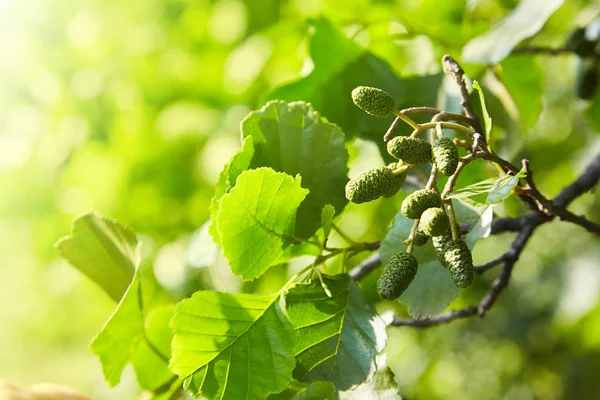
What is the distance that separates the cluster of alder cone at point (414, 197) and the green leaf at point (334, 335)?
57 mm

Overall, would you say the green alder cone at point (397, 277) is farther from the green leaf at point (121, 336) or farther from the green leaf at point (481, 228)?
the green leaf at point (121, 336)

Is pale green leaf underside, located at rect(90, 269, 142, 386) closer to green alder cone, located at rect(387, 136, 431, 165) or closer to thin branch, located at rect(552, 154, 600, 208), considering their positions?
green alder cone, located at rect(387, 136, 431, 165)

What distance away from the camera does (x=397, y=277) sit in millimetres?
327

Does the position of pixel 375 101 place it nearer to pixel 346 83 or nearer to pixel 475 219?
pixel 475 219

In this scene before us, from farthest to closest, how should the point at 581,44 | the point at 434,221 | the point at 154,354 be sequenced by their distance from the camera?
1. the point at 581,44
2. the point at 154,354
3. the point at 434,221

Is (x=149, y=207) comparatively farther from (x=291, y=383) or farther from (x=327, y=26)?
(x=291, y=383)

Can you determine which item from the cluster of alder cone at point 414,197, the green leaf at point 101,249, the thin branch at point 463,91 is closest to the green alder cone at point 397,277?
the cluster of alder cone at point 414,197

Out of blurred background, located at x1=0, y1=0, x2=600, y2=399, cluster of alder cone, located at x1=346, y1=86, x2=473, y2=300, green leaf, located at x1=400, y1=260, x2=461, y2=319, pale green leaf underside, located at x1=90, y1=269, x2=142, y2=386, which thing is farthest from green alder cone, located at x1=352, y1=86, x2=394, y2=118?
blurred background, located at x1=0, y1=0, x2=600, y2=399

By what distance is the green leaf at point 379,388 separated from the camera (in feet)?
1.19

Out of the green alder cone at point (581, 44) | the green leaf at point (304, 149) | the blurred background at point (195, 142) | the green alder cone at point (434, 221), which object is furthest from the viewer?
the blurred background at point (195, 142)

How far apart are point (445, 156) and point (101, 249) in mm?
293

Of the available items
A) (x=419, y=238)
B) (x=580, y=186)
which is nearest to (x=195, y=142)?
(x=580, y=186)

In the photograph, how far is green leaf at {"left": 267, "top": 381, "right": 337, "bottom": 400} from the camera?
0.37 meters

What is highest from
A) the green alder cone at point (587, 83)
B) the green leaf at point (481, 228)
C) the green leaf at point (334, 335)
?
the green leaf at point (481, 228)
